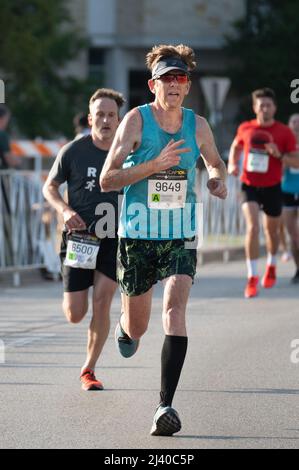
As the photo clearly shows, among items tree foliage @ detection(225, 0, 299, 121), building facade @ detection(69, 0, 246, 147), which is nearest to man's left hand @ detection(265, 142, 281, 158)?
tree foliage @ detection(225, 0, 299, 121)

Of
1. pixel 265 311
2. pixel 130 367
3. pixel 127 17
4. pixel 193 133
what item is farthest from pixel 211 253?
pixel 127 17

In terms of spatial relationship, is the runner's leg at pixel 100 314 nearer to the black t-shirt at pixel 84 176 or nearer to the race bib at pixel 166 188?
the black t-shirt at pixel 84 176

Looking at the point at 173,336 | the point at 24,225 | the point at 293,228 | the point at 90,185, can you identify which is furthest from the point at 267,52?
the point at 173,336

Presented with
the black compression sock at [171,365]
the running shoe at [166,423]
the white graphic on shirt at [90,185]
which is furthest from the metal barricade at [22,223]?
the running shoe at [166,423]

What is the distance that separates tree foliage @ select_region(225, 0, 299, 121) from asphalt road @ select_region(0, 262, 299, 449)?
25661 mm

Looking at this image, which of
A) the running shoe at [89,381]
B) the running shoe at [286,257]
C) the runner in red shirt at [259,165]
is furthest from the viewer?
the running shoe at [286,257]

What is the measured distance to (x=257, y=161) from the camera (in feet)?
48.4

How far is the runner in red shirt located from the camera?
1474 cm

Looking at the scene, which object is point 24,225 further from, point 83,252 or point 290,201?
point 83,252

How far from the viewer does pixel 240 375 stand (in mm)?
9656

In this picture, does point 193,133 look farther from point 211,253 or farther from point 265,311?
point 211,253

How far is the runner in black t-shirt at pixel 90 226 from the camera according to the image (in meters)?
9.21

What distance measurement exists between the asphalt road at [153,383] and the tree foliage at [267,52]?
25661 millimetres
